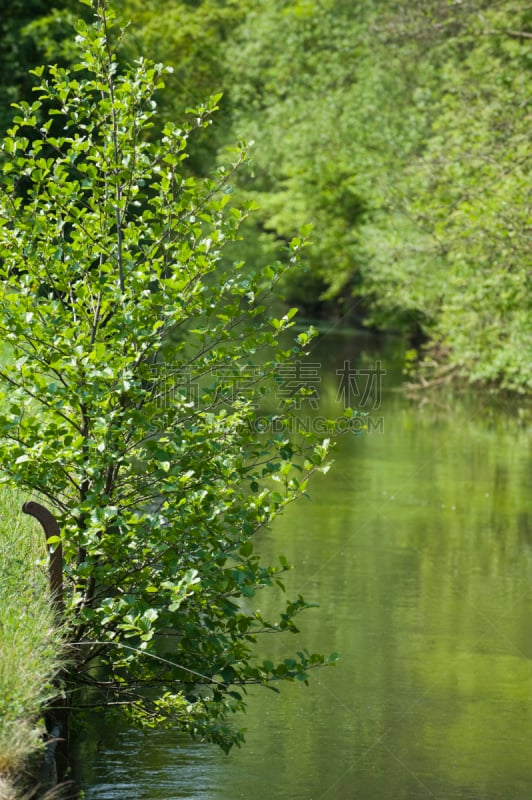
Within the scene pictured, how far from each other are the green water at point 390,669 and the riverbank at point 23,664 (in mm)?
1007

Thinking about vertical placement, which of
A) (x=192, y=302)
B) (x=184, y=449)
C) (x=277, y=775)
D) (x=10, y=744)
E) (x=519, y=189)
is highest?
(x=519, y=189)

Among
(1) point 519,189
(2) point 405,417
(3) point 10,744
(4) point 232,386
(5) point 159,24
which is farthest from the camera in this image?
(5) point 159,24

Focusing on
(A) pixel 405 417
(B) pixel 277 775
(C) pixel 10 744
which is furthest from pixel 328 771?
(A) pixel 405 417

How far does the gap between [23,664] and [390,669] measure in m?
3.60

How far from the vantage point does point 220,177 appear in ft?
19.9

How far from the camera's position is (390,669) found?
7.92m

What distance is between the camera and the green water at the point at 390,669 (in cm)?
611

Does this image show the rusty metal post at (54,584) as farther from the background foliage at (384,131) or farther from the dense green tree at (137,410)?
the background foliage at (384,131)

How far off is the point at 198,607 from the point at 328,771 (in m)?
1.24

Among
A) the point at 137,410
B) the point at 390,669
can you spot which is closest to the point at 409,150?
the point at 390,669

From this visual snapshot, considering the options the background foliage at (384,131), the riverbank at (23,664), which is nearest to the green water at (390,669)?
the riverbank at (23,664)

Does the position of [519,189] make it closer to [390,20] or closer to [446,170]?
[446,170]

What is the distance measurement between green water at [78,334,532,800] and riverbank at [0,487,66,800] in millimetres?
1007

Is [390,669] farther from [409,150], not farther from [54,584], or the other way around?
[409,150]
